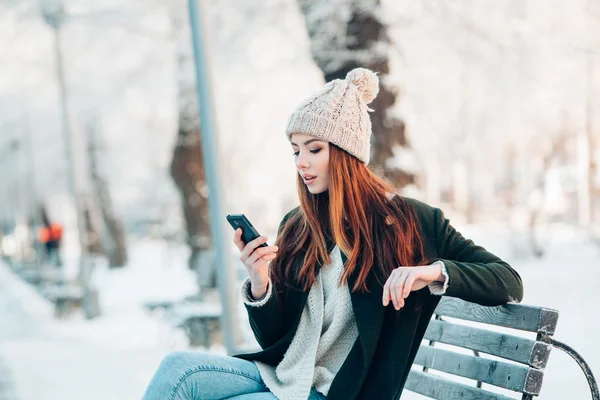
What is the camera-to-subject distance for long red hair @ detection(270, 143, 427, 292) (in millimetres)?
2605

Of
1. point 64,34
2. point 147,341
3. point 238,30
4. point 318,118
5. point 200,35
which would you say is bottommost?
point 147,341

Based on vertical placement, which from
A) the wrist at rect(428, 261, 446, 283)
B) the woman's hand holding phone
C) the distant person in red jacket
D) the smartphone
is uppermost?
the distant person in red jacket

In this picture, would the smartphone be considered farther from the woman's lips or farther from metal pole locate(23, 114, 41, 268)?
metal pole locate(23, 114, 41, 268)

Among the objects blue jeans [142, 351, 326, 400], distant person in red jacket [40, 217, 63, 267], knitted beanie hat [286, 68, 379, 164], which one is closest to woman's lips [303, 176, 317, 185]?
knitted beanie hat [286, 68, 379, 164]

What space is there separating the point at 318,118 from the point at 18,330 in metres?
9.17

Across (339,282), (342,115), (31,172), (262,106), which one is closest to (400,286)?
(339,282)

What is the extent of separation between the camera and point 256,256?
2.56 meters

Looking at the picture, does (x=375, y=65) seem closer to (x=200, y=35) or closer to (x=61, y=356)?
(x=200, y=35)

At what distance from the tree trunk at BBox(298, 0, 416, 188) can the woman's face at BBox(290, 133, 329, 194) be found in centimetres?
404

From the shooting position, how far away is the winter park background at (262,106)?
703 cm

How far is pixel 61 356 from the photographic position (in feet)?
26.6

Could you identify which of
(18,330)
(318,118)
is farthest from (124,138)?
(318,118)

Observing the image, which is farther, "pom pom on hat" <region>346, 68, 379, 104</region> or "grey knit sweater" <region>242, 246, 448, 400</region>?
"pom pom on hat" <region>346, 68, 379, 104</region>

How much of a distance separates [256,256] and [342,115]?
58 centimetres
